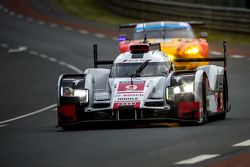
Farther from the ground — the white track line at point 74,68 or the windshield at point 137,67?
the white track line at point 74,68

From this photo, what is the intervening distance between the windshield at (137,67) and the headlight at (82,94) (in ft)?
3.39

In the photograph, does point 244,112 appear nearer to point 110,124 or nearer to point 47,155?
point 110,124

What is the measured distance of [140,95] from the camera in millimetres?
16828

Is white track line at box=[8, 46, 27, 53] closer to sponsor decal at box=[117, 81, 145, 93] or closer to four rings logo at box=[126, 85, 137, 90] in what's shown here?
sponsor decal at box=[117, 81, 145, 93]

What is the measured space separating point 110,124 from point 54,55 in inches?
917

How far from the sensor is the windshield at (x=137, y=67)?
18.1m

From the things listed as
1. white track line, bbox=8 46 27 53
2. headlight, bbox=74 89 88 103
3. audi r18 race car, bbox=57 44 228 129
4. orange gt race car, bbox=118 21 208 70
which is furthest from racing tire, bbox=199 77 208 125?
white track line, bbox=8 46 27 53

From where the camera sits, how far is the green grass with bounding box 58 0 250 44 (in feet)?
135

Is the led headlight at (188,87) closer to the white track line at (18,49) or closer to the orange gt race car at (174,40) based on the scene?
the orange gt race car at (174,40)

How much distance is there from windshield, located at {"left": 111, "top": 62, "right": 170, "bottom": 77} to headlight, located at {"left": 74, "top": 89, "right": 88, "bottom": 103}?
1.03 metres

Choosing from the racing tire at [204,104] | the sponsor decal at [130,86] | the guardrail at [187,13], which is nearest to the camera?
the sponsor decal at [130,86]

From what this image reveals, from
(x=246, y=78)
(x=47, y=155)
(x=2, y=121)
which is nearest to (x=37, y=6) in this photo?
(x=246, y=78)

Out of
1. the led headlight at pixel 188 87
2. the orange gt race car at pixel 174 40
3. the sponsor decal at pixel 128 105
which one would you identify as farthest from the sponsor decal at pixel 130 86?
the orange gt race car at pixel 174 40

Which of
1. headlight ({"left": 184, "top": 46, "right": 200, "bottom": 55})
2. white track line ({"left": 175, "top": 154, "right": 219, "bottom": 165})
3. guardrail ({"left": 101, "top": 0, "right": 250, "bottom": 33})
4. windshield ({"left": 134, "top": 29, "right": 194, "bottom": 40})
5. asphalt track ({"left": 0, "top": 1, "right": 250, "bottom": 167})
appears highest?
guardrail ({"left": 101, "top": 0, "right": 250, "bottom": 33})
